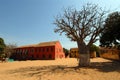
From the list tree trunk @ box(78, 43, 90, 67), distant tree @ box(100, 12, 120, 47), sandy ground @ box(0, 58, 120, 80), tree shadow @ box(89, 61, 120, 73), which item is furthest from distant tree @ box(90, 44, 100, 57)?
sandy ground @ box(0, 58, 120, 80)

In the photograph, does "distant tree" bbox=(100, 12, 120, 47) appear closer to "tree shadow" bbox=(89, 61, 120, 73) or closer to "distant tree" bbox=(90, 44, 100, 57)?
"tree shadow" bbox=(89, 61, 120, 73)

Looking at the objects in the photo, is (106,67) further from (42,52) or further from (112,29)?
(42,52)

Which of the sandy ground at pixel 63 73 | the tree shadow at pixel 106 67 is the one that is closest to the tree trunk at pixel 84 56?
the tree shadow at pixel 106 67

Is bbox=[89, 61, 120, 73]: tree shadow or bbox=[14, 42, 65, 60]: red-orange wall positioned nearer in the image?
bbox=[89, 61, 120, 73]: tree shadow

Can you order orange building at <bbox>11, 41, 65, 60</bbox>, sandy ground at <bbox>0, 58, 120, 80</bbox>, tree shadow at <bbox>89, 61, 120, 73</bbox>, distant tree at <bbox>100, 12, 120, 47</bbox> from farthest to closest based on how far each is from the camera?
1. orange building at <bbox>11, 41, 65, 60</bbox>
2. distant tree at <bbox>100, 12, 120, 47</bbox>
3. tree shadow at <bbox>89, 61, 120, 73</bbox>
4. sandy ground at <bbox>0, 58, 120, 80</bbox>

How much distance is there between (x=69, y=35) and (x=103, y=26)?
5.57 meters

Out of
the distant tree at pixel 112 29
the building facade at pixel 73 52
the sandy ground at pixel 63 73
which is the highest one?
the distant tree at pixel 112 29

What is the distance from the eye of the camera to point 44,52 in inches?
2462

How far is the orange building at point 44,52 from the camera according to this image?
59.6 m

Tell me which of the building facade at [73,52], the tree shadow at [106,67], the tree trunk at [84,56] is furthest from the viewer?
the building facade at [73,52]

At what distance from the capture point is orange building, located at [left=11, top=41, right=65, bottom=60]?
59631 millimetres

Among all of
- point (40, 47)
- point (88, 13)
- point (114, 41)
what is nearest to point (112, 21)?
point (88, 13)

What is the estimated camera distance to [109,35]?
29.0 m

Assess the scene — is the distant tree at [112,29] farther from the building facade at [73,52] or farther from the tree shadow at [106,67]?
the building facade at [73,52]
